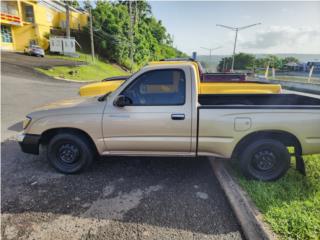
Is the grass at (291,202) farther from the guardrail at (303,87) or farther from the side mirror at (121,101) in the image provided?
the guardrail at (303,87)

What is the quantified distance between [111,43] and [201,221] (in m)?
38.4

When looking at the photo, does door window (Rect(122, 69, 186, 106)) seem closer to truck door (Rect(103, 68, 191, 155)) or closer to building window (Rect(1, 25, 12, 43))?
truck door (Rect(103, 68, 191, 155))

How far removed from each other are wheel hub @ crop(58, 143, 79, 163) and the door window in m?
1.32

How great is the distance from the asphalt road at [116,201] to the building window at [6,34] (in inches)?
1395

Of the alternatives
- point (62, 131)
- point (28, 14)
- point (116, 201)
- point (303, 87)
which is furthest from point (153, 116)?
point (28, 14)

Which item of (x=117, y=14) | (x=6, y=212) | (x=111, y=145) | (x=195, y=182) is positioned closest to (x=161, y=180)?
(x=195, y=182)

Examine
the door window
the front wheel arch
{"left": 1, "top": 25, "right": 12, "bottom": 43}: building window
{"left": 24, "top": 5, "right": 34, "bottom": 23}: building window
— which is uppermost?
{"left": 24, "top": 5, "right": 34, "bottom": 23}: building window

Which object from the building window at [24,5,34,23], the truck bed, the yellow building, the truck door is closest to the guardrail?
the truck bed

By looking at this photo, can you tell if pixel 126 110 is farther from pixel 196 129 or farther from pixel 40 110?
pixel 40 110

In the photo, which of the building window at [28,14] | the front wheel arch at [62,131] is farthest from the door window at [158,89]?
the building window at [28,14]

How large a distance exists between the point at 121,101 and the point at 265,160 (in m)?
2.43

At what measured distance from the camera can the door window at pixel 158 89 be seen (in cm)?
355

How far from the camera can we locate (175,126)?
3492 millimetres

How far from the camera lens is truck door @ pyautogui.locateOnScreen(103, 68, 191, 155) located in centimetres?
348
